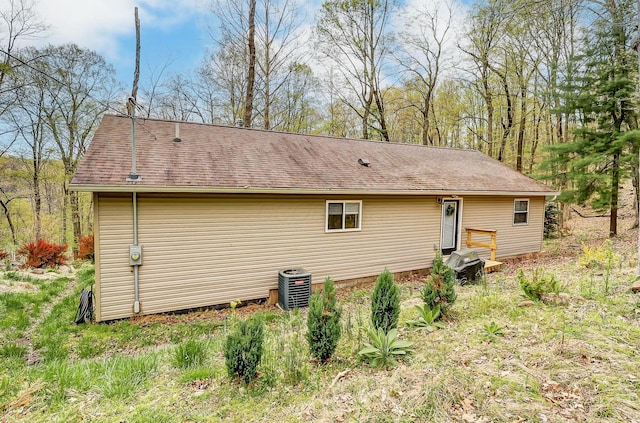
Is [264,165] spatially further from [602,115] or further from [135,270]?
[602,115]

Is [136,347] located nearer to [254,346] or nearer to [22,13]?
[254,346]

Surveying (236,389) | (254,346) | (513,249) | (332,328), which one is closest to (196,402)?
(236,389)

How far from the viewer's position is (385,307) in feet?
12.7

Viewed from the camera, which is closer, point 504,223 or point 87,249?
point 504,223

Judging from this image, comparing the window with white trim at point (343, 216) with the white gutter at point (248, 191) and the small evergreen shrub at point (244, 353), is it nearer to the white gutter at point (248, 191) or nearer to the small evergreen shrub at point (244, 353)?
the white gutter at point (248, 191)

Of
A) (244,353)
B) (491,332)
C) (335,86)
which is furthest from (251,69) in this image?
(491,332)

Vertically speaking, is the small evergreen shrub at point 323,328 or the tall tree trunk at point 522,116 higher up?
the tall tree trunk at point 522,116

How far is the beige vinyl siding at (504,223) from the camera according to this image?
10.2m

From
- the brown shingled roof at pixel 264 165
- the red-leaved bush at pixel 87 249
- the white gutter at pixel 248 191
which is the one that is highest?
the brown shingled roof at pixel 264 165

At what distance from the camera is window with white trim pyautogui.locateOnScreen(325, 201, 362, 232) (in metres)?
8.00

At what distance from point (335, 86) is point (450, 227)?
12848 millimetres

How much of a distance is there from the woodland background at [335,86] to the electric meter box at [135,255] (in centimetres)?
886

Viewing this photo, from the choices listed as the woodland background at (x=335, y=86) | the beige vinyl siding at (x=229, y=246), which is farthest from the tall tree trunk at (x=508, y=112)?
the beige vinyl siding at (x=229, y=246)

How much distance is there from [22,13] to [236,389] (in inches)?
604
